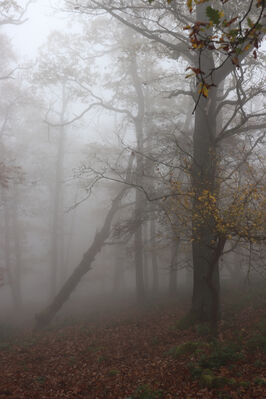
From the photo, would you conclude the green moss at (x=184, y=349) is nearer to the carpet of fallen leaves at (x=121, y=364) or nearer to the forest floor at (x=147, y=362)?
the forest floor at (x=147, y=362)

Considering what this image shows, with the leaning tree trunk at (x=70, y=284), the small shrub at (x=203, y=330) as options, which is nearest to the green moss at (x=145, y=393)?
the small shrub at (x=203, y=330)

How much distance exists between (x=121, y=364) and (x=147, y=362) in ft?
1.92

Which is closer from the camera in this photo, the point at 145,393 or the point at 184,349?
the point at 145,393

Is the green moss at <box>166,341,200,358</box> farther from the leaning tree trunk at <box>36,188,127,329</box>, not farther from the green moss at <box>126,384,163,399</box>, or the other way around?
the leaning tree trunk at <box>36,188,127,329</box>

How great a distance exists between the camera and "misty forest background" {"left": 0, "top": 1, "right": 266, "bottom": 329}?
24.1 feet

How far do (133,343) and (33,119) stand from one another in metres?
20.5

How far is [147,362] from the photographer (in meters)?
6.70

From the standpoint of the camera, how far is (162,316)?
1098cm

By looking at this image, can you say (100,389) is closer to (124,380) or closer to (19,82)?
(124,380)

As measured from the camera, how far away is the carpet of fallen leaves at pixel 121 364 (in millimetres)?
5266

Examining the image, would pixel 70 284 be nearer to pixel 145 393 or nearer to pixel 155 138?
pixel 155 138

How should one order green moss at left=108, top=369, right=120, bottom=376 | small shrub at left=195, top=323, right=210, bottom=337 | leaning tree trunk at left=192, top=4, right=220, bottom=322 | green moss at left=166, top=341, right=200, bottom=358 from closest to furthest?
green moss at left=108, top=369, right=120, bottom=376 < green moss at left=166, top=341, right=200, bottom=358 < small shrub at left=195, top=323, right=210, bottom=337 < leaning tree trunk at left=192, top=4, right=220, bottom=322

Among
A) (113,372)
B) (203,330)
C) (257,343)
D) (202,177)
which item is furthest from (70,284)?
(257,343)

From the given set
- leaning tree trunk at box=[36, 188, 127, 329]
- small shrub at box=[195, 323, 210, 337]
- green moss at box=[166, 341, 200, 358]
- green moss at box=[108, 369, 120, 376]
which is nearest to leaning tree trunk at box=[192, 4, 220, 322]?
small shrub at box=[195, 323, 210, 337]
